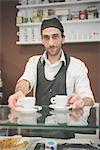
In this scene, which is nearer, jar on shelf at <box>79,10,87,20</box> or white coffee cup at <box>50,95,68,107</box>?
white coffee cup at <box>50,95,68,107</box>

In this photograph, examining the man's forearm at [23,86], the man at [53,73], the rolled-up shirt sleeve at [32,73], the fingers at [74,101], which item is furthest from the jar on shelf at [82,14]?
the fingers at [74,101]

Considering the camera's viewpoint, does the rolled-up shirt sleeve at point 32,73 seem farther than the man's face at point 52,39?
No

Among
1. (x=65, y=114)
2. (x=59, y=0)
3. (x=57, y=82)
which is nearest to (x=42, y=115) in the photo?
(x=65, y=114)

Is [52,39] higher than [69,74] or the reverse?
higher

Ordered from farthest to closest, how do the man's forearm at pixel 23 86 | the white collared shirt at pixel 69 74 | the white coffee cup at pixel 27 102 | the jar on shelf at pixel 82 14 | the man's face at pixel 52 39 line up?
1. the jar on shelf at pixel 82 14
2. the man's face at pixel 52 39
3. the white collared shirt at pixel 69 74
4. the man's forearm at pixel 23 86
5. the white coffee cup at pixel 27 102

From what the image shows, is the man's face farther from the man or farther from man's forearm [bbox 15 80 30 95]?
man's forearm [bbox 15 80 30 95]

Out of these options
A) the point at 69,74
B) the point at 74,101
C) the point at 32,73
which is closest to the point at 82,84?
the point at 69,74

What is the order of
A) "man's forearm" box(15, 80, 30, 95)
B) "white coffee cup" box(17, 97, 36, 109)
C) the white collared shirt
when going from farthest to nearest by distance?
the white collared shirt → "man's forearm" box(15, 80, 30, 95) → "white coffee cup" box(17, 97, 36, 109)

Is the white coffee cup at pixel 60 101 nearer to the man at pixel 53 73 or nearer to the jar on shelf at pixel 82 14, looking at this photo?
the man at pixel 53 73

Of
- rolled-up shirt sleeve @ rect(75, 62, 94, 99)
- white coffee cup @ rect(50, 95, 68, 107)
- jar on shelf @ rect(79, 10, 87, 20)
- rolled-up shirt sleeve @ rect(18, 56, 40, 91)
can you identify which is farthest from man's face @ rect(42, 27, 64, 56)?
jar on shelf @ rect(79, 10, 87, 20)

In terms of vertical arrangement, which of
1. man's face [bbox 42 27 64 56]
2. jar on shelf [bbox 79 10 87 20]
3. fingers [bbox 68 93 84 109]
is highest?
jar on shelf [bbox 79 10 87 20]

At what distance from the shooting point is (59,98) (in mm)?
934

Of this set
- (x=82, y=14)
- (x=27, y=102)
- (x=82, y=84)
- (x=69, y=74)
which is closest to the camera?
(x=27, y=102)

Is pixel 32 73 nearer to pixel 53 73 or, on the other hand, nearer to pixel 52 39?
pixel 53 73
